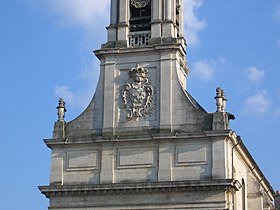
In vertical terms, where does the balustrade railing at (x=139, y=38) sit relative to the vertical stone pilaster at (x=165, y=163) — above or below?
above

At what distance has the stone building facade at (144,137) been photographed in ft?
117

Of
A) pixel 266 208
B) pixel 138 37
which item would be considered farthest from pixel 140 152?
pixel 266 208

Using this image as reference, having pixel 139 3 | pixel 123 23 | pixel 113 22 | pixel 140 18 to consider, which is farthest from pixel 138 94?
pixel 139 3

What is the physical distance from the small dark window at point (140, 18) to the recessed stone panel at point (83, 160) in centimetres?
717

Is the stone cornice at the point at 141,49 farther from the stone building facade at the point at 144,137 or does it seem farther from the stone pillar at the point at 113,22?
the stone pillar at the point at 113,22

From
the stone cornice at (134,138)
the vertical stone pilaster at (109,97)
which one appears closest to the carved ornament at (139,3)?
the vertical stone pilaster at (109,97)

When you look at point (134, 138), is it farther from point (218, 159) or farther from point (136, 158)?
point (218, 159)

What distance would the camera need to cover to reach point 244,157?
40781 mm

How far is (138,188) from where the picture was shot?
1409 inches

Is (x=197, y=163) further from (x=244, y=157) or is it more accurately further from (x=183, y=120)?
(x=244, y=157)

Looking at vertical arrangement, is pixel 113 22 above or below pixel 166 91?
above

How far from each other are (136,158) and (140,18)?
25.7 ft

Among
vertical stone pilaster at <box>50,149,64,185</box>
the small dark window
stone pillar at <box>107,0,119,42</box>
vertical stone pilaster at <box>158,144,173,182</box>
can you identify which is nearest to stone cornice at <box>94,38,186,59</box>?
stone pillar at <box>107,0,119,42</box>

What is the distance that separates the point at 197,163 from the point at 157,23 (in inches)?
309
